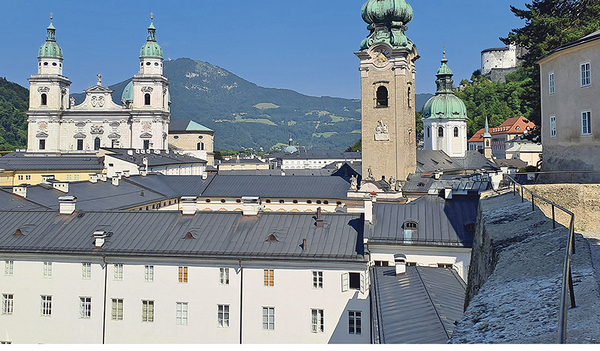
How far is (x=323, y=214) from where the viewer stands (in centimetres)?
2583

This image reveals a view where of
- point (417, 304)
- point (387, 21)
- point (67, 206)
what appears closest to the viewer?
point (417, 304)

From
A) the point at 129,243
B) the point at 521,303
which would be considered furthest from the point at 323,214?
the point at 521,303

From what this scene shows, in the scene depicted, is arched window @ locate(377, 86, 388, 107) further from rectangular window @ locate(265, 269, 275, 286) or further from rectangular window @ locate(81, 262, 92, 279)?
rectangular window @ locate(81, 262, 92, 279)

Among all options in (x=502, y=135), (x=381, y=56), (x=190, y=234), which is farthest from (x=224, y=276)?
(x=502, y=135)

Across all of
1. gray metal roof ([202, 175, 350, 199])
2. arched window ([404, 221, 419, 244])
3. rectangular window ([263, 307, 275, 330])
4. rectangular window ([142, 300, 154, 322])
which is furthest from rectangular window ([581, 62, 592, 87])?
gray metal roof ([202, 175, 350, 199])

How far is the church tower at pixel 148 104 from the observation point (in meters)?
96.9

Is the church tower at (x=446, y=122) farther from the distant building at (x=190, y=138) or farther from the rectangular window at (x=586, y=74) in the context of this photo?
the rectangular window at (x=586, y=74)

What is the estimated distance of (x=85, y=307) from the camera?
2347cm

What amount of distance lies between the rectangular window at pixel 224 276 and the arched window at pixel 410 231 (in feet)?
26.3

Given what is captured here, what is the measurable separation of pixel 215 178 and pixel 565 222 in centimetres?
4319

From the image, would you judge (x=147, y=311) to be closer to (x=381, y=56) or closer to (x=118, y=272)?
(x=118, y=272)

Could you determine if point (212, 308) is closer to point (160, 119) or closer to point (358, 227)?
point (358, 227)

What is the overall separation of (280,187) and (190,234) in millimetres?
26420

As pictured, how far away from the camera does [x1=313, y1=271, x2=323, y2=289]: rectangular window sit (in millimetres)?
22297
